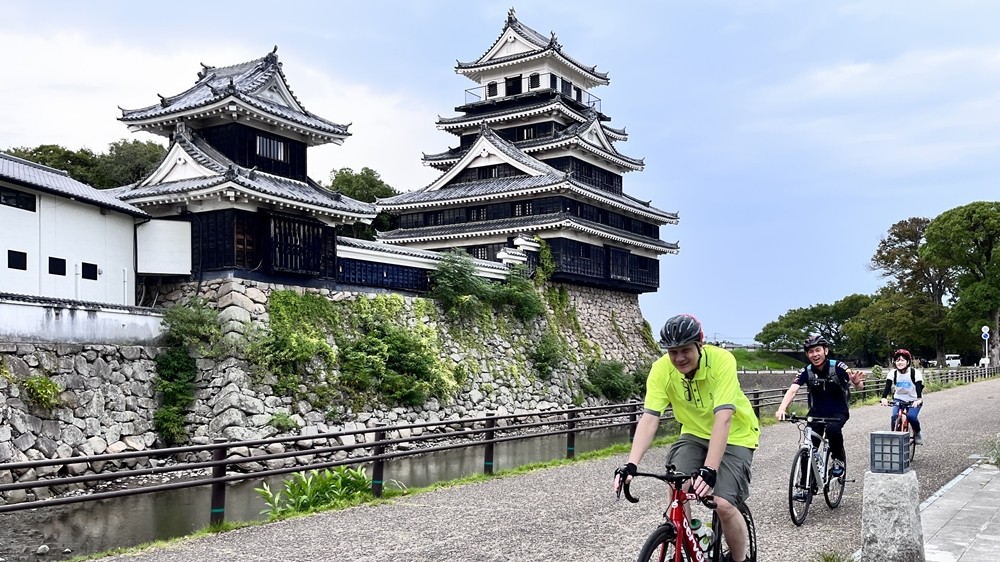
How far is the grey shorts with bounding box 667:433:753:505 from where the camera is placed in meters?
5.24

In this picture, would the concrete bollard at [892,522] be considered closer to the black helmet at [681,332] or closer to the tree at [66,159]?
the black helmet at [681,332]

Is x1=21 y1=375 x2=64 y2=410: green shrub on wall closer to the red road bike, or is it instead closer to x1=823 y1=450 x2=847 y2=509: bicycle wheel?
x1=823 y1=450 x2=847 y2=509: bicycle wheel

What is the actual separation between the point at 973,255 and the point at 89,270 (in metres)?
52.6

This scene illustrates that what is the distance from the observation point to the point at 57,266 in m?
21.1

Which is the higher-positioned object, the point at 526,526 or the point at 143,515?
the point at 526,526

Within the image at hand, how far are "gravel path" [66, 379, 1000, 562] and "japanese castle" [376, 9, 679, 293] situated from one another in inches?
914

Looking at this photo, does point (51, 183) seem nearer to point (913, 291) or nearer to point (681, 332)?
point (681, 332)

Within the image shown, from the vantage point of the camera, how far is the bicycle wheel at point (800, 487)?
8.91 meters

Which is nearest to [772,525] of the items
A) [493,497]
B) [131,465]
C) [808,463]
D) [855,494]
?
[808,463]

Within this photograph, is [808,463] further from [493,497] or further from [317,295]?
[317,295]

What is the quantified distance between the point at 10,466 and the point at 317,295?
1675 centimetres

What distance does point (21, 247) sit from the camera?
2014 cm

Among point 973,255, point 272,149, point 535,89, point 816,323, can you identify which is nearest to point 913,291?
point 973,255

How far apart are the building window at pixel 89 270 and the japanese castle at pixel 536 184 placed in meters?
17.1
